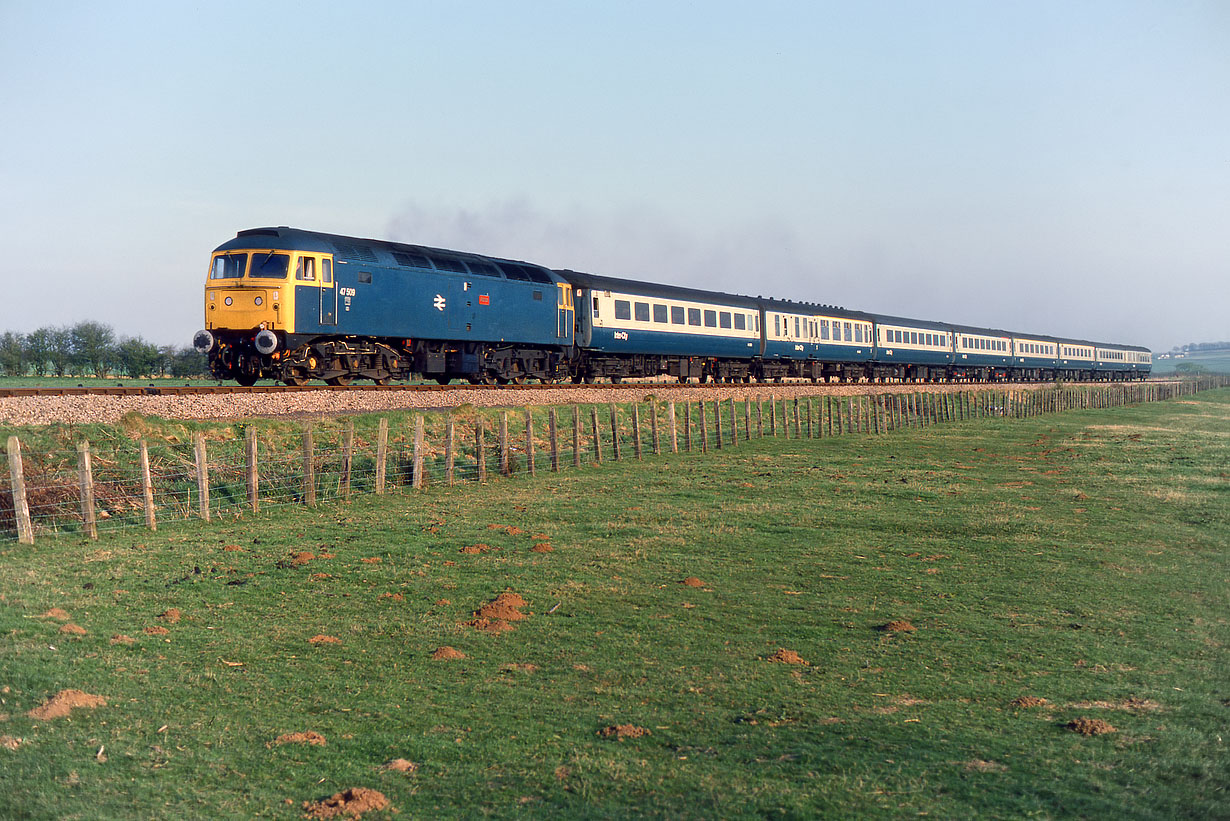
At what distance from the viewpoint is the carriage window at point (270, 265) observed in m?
25.9

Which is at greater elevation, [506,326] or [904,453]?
[506,326]

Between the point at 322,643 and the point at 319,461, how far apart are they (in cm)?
1139

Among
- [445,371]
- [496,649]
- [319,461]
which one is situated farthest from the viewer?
[445,371]

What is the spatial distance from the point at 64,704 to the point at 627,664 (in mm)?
4538

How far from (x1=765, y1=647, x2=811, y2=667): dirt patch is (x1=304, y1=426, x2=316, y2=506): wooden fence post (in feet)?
35.8

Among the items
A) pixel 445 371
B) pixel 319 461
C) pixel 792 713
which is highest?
pixel 445 371

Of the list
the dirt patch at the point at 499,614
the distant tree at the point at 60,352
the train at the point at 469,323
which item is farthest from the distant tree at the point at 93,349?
the dirt patch at the point at 499,614

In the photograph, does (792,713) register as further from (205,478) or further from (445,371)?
(445,371)

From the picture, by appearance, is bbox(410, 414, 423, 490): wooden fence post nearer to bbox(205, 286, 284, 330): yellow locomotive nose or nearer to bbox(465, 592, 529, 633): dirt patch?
bbox(205, 286, 284, 330): yellow locomotive nose

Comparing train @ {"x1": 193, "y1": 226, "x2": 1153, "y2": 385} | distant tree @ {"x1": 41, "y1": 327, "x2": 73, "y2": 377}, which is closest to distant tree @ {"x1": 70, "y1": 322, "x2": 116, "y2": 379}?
distant tree @ {"x1": 41, "y1": 327, "x2": 73, "y2": 377}

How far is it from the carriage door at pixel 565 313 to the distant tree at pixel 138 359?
4029cm

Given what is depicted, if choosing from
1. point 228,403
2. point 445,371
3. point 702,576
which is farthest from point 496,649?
point 445,371

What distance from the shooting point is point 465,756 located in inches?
266

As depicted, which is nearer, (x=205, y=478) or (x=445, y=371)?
(x=205, y=478)
